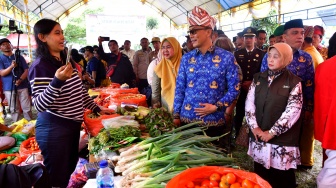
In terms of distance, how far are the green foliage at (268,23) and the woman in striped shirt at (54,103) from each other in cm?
879

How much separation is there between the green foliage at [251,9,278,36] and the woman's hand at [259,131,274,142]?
315 inches

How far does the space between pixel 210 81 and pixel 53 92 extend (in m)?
1.25

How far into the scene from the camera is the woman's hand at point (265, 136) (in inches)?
86.3

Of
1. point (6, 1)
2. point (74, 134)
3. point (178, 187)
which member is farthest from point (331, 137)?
point (6, 1)

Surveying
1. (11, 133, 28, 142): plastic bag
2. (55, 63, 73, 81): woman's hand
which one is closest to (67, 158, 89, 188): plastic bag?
(55, 63, 73, 81): woman's hand

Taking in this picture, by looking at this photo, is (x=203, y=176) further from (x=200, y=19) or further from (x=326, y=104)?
(x=326, y=104)

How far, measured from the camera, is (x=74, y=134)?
216 cm

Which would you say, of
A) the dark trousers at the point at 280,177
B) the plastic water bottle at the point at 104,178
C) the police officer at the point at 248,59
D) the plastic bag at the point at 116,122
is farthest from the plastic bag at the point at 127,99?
the plastic water bottle at the point at 104,178

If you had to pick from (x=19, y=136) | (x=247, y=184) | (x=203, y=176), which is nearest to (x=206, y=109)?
(x=203, y=176)

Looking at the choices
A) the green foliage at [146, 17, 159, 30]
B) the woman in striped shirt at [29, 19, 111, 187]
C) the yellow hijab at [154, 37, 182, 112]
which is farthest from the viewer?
the green foliage at [146, 17, 159, 30]

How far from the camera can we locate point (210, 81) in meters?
2.19

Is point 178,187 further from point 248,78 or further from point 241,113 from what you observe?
point 241,113

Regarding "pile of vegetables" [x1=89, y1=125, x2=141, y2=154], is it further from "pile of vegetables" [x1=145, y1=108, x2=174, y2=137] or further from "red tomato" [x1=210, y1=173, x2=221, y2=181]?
"red tomato" [x1=210, y1=173, x2=221, y2=181]

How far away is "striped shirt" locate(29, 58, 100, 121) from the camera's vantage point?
1784mm
